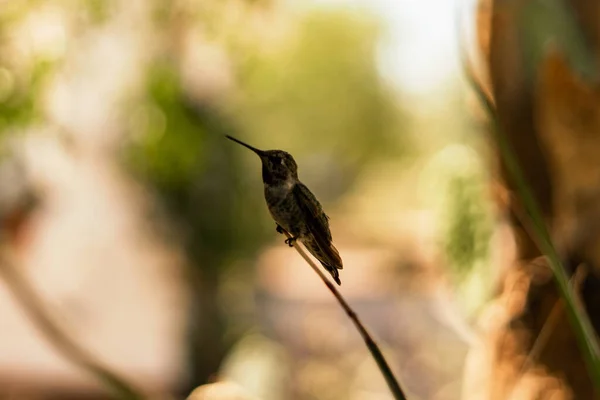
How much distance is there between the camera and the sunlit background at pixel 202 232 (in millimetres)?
1747

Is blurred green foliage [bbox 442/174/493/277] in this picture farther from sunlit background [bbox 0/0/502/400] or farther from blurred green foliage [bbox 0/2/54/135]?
blurred green foliage [bbox 0/2/54/135]

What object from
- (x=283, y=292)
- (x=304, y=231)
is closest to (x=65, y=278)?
(x=283, y=292)

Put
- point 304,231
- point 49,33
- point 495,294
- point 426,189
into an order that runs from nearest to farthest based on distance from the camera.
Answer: point 304,231 → point 495,294 → point 49,33 → point 426,189

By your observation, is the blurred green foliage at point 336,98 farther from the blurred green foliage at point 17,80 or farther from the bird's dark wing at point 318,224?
the bird's dark wing at point 318,224

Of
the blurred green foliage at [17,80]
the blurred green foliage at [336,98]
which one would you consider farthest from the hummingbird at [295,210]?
the blurred green foliage at [336,98]

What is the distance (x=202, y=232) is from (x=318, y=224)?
8.83 feet

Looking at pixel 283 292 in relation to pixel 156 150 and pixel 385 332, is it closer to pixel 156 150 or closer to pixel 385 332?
pixel 385 332

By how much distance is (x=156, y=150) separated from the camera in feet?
5.59

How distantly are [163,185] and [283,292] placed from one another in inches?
41.6

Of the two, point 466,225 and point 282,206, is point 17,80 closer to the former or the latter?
point 466,225

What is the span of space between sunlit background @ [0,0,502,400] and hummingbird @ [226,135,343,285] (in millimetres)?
1268

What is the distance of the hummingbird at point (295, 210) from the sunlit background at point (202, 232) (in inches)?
49.9

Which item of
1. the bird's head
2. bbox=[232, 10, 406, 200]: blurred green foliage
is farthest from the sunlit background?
the bird's head

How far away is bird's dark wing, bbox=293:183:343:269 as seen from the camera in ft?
0.95
